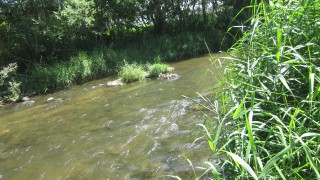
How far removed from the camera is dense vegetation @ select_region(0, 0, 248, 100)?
14.3 metres

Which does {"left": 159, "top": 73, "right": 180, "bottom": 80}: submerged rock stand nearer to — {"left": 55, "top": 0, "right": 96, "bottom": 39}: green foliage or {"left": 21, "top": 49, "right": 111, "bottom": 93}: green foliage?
{"left": 21, "top": 49, "right": 111, "bottom": 93}: green foliage

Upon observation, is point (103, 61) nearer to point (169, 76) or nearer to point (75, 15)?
point (75, 15)

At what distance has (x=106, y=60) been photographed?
609 inches

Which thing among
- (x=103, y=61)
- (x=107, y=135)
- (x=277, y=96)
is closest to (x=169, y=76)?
(x=103, y=61)

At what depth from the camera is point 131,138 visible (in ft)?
21.1

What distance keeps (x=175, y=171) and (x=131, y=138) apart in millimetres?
1993

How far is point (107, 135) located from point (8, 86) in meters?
8.23

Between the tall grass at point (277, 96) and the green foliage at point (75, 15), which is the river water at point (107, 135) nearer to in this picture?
the tall grass at point (277, 96)

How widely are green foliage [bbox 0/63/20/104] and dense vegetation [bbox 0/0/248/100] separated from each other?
0.07 meters

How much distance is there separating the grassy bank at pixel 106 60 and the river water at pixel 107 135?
2.08 m

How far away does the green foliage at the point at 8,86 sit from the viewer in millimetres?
12086

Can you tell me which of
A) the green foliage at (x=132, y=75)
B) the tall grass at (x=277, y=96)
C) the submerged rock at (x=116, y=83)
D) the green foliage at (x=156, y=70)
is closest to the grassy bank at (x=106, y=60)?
the green foliage at (x=132, y=75)

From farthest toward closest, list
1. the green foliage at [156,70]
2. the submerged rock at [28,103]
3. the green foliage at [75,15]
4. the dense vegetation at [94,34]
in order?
the green foliage at [75,15], the dense vegetation at [94,34], the green foliage at [156,70], the submerged rock at [28,103]

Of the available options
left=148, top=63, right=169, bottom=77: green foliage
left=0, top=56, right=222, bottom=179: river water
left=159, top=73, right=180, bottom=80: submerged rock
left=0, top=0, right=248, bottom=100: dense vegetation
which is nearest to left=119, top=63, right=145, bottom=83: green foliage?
left=148, top=63, right=169, bottom=77: green foliage
